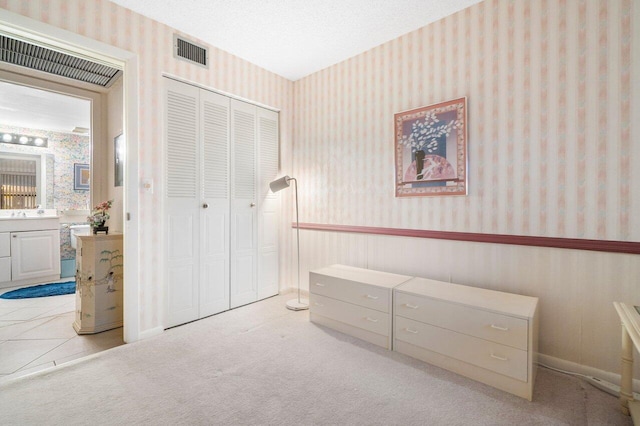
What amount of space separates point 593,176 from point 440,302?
4.28 ft

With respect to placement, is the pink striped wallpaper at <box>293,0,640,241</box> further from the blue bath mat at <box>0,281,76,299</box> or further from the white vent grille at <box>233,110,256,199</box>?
the blue bath mat at <box>0,281,76,299</box>

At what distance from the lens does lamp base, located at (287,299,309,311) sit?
130 inches

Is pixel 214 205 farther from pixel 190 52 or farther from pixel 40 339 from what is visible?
pixel 40 339

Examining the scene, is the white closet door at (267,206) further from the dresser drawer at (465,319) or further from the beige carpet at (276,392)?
the dresser drawer at (465,319)

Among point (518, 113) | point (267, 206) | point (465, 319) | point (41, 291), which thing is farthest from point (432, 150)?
point (41, 291)

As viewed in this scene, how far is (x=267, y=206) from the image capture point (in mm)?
3727

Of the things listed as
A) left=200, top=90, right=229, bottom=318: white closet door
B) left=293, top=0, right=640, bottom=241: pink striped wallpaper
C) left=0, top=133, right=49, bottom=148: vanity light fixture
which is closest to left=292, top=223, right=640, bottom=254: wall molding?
left=293, top=0, right=640, bottom=241: pink striped wallpaper

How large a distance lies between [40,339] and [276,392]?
2.31 m

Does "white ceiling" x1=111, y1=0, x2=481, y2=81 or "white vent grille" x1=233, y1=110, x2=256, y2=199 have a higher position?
"white ceiling" x1=111, y1=0, x2=481, y2=81

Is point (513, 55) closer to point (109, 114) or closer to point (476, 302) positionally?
point (476, 302)

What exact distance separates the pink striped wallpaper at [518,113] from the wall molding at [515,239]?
39mm

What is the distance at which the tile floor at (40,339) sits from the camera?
2.25 meters

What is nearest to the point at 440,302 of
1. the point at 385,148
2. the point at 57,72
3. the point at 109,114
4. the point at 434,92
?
the point at 385,148

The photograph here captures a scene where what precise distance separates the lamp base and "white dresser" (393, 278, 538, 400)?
3.99 ft
